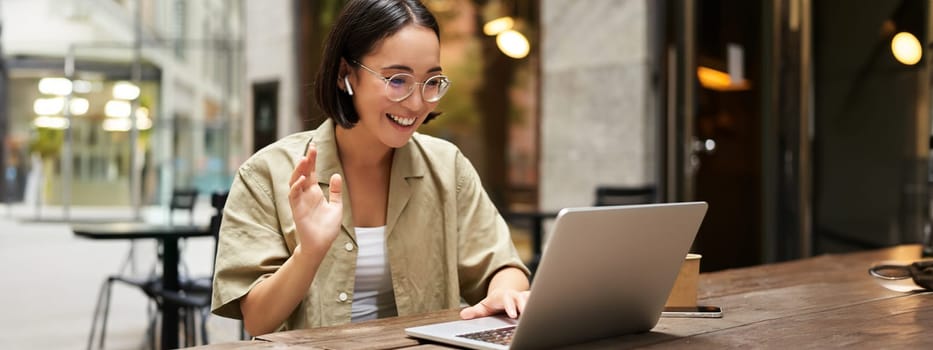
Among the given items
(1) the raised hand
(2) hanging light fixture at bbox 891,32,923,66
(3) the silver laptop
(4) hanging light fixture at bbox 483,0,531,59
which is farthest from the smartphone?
(4) hanging light fixture at bbox 483,0,531,59

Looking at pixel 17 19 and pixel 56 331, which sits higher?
pixel 17 19

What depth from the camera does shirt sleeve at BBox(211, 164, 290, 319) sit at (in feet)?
5.75

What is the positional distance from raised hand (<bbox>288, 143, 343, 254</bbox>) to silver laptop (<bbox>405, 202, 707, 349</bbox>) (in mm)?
259

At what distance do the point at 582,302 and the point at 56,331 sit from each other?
5.48 meters

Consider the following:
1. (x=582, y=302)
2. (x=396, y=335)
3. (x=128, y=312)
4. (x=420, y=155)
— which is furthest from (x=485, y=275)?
(x=128, y=312)

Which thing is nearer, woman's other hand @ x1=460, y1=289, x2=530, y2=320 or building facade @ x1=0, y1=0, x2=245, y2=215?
woman's other hand @ x1=460, y1=289, x2=530, y2=320

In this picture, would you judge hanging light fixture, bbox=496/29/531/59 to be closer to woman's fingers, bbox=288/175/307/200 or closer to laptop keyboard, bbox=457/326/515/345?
woman's fingers, bbox=288/175/307/200

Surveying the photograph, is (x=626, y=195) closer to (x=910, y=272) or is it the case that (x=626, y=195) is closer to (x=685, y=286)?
(x=910, y=272)

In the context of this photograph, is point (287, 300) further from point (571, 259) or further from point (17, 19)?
point (17, 19)

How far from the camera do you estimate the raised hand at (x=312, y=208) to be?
155 cm

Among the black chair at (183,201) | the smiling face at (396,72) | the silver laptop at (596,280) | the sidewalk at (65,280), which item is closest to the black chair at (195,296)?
the sidewalk at (65,280)

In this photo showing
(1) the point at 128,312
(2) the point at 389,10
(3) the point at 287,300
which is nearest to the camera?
(3) the point at 287,300

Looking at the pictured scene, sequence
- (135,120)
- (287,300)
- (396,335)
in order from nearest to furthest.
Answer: (396,335) < (287,300) < (135,120)

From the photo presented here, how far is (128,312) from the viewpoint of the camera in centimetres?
671
